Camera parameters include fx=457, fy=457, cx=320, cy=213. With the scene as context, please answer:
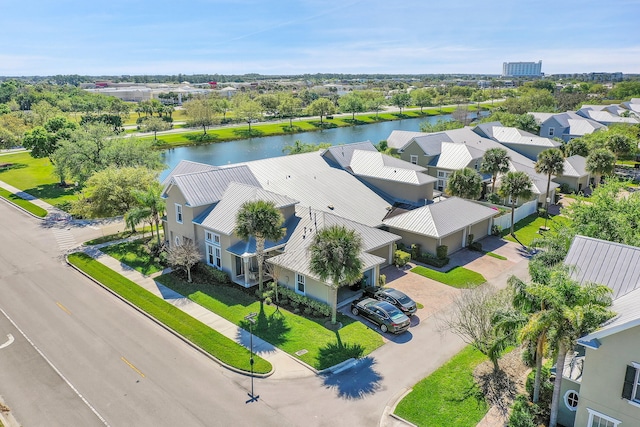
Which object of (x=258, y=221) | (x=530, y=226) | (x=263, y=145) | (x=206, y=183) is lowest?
(x=530, y=226)

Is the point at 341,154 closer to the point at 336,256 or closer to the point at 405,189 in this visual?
the point at 405,189

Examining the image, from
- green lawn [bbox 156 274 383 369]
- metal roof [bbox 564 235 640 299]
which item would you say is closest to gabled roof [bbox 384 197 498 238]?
green lawn [bbox 156 274 383 369]

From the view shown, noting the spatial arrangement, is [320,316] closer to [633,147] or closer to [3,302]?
[3,302]

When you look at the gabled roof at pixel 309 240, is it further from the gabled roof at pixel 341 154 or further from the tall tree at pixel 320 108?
the tall tree at pixel 320 108

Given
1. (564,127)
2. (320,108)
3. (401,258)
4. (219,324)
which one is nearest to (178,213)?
(219,324)

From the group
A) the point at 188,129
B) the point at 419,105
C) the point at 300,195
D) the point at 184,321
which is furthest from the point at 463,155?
the point at 419,105

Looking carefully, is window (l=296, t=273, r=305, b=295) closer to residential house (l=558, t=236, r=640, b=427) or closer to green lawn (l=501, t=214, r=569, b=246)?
residential house (l=558, t=236, r=640, b=427)
